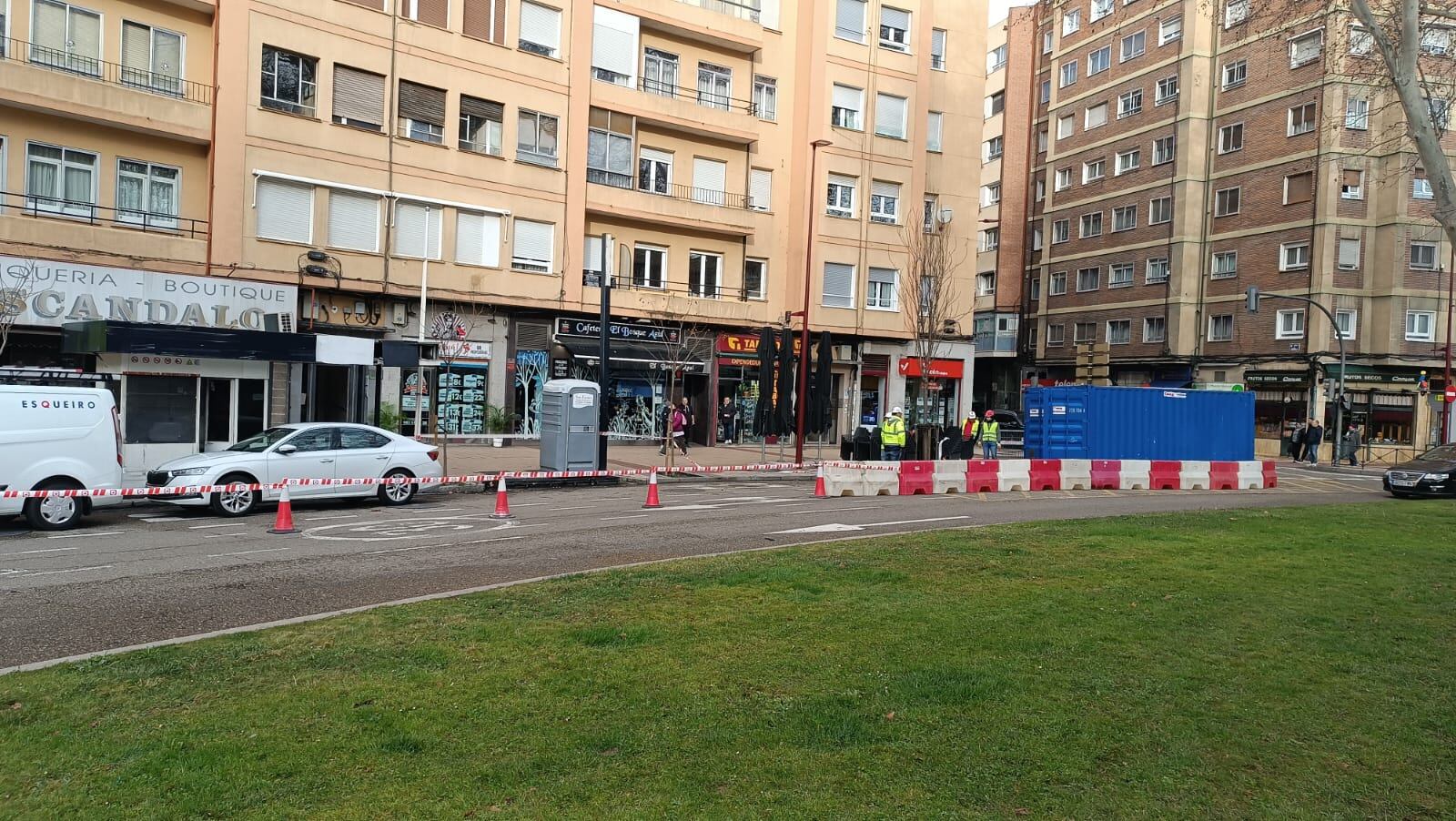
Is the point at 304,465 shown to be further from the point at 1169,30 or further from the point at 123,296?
the point at 1169,30

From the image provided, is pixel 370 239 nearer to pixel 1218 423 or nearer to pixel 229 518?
pixel 229 518

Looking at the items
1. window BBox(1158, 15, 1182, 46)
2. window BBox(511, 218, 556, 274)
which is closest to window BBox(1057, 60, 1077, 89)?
window BBox(1158, 15, 1182, 46)

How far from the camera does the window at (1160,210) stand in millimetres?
46906

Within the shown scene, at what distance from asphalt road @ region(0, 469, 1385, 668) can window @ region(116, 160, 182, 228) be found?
433 inches

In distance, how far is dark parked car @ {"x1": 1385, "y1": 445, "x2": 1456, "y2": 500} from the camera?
22016mm

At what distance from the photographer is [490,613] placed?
287 inches

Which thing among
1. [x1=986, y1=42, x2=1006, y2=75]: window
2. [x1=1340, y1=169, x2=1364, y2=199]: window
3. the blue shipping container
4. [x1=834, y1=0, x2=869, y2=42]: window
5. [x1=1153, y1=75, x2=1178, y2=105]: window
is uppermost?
[x1=986, y1=42, x2=1006, y2=75]: window

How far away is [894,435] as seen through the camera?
23.2 metres

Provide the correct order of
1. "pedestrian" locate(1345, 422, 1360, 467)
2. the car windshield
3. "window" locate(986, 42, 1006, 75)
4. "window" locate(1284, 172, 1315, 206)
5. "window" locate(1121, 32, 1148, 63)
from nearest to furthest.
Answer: the car windshield
"pedestrian" locate(1345, 422, 1360, 467)
"window" locate(1284, 172, 1315, 206)
"window" locate(1121, 32, 1148, 63)
"window" locate(986, 42, 1006, 75)

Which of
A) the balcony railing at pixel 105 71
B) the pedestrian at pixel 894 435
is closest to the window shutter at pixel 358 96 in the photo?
the balcony railing at pixel 105 71

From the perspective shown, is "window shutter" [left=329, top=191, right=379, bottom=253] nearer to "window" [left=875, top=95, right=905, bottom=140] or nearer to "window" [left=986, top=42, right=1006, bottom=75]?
"window" [left=875, top=95, right=905, bottom=140]

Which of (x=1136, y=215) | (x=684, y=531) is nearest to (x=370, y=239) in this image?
(x=684, y=531)

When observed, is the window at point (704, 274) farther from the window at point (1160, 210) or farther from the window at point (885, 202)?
the window at point (1160, 210)

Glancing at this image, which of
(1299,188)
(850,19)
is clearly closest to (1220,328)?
(1299,188)
